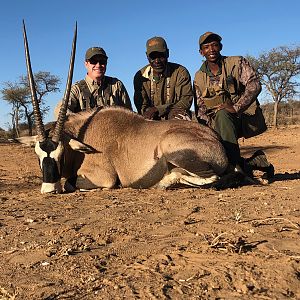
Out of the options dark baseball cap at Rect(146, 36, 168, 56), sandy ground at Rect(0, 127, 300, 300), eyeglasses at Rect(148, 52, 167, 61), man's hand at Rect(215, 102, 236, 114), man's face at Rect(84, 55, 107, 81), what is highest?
dark baseball cap at Rect(146, 36, 168, 56)

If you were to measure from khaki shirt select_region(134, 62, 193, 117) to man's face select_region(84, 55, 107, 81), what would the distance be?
61 cm

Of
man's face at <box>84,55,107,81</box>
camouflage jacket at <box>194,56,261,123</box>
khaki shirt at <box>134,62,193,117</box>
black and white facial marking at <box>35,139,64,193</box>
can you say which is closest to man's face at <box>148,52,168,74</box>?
khaki shirt at <box>134,62,193,117</box>

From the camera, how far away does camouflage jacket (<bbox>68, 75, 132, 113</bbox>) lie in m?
6.15

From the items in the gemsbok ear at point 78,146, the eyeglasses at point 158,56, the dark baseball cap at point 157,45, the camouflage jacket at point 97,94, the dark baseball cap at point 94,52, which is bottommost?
the gemsbok ear at point 78,146

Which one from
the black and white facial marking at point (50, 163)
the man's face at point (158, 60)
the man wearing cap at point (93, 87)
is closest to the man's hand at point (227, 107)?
the man's face at point (158, 60)

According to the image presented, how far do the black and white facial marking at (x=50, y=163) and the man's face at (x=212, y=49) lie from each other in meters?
2.30

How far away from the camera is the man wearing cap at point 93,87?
20.2 feet

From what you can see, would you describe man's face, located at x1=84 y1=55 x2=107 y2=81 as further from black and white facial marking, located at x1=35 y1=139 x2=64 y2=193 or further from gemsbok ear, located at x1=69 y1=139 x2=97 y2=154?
black and white facial marking, located at x1=35 y1=139 x2=64 y2=193

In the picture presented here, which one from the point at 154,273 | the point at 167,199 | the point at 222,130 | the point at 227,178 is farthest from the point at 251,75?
the point at 154,273

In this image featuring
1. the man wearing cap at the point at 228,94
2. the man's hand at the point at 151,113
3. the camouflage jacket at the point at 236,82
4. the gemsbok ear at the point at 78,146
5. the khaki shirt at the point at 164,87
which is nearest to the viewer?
the gemsbok ear at the point at 78,146

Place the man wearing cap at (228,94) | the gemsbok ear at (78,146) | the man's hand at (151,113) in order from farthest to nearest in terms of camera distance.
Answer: the man's hand at (151,113) → the man wearing cap at (228,94) → the gemsbok ear at (78,146)

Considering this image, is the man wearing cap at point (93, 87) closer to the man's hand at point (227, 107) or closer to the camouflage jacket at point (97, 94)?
the camouflage jacket at point (97, 94)

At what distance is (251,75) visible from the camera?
580 cm

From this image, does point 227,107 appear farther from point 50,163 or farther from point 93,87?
point 50,163
